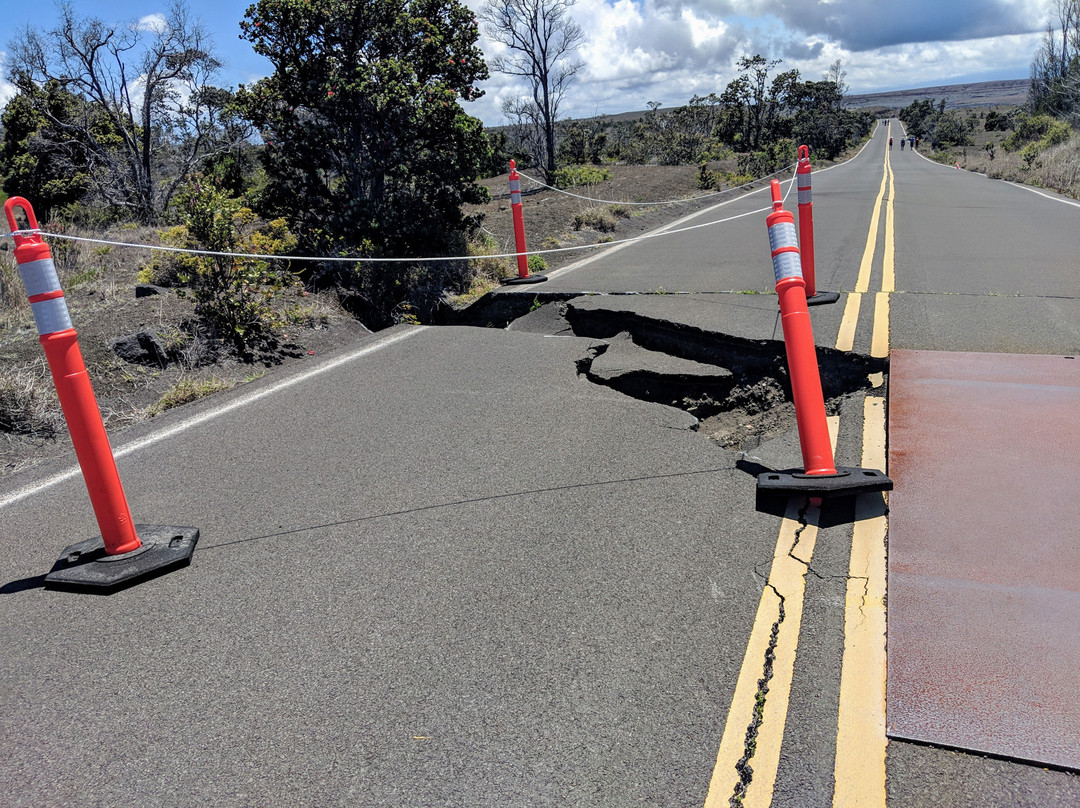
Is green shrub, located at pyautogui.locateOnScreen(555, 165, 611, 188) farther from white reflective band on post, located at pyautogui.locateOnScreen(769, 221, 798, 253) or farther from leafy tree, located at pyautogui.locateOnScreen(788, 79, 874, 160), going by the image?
leafy tree, located at pyautogui.locateOnScreen(788, 79, 874, 160)

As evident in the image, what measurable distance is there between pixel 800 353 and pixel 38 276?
3736 mm

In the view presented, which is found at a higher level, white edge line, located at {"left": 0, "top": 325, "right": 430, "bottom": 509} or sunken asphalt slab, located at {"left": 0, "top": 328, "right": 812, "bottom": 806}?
white edge line, located at {"left": 0, "top": 325, "right": 430, "bottom": 509}

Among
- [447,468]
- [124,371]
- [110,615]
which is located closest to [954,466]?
[447,468]

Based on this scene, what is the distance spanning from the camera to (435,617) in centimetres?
322

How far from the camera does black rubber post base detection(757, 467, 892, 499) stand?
153 inches

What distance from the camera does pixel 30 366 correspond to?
6.55 meters

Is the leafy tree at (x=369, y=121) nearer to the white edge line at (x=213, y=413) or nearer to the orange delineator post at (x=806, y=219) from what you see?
the white edge line at (x=213, y=413)

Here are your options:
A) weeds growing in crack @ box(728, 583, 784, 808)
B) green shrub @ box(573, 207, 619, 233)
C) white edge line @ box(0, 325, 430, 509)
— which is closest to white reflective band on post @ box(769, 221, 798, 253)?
weeds growing in crack @ box(728, 583, 784, 808)

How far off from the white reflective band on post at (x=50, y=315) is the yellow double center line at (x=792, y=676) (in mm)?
3284

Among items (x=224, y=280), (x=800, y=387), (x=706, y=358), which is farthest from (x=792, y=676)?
(x=224, y=280)

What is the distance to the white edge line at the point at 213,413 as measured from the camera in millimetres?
4695

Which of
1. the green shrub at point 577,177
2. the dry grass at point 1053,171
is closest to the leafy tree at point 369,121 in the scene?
the green shrub at point 577,177

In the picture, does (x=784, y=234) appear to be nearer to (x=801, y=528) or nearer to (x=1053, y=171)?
(x=801, y=528)

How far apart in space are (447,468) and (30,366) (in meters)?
4.23
